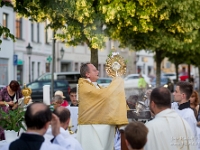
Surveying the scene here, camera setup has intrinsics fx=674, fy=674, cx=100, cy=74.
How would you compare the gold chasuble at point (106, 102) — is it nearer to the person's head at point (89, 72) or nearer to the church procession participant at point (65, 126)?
the person's head at point (89, 72)

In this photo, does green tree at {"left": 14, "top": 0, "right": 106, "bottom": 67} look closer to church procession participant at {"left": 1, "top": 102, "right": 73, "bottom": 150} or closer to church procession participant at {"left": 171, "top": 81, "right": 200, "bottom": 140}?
church procession participant at {"left": 171, "top": 81, "right": 200, "bottom": 140}

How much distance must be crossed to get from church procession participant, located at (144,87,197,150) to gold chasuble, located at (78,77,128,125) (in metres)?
2.88

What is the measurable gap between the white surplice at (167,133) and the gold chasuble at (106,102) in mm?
2872

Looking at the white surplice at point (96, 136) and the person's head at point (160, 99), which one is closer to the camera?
the person's head at point (160, 99)

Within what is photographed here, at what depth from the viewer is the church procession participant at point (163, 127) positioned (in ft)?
21.7

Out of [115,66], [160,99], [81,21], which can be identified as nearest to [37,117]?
[160,99]

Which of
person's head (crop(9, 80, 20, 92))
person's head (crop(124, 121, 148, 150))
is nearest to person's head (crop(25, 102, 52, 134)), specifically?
person's head (crop(124, 121, 148, 150))

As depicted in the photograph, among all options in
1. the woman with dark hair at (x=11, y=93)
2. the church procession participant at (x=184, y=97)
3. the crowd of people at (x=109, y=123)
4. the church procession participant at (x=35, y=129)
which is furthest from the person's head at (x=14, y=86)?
the church procession participant at (x=35, y=129)

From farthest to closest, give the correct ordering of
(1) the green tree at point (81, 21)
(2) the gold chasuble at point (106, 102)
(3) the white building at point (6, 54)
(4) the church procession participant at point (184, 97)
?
1. (3) the white building at point (6, 54)
2. (1) the green tree at point (81, 21)
3. (2) the gold chasuble at point (106, 102)
4. (4) the church procession participant at point (184, 97)

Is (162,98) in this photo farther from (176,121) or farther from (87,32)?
(87,32)

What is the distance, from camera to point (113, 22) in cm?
2403

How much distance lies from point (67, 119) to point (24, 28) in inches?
1617

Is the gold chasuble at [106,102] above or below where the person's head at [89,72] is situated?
below

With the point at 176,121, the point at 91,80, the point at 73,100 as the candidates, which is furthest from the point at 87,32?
the point at 176,121
